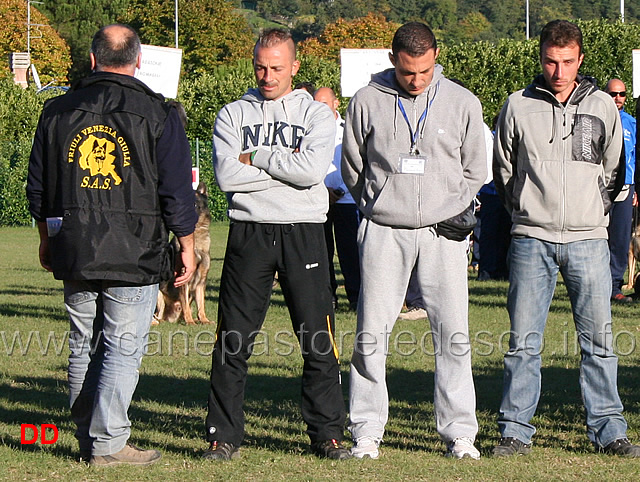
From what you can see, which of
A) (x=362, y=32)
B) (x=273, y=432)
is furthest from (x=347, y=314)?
(x=362, y=32)

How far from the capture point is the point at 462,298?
5.43 meters

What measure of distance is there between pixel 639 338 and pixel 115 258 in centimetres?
573

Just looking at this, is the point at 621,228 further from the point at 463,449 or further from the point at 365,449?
the point at 365,449

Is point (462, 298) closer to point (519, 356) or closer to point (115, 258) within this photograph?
point (519, 356)

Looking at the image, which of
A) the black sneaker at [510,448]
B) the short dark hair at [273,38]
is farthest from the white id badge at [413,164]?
the black sneaker at [510,448]

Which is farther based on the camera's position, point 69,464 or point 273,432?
point 273,432

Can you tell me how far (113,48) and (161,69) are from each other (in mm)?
6577

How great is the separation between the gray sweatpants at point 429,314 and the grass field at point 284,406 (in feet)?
0.83


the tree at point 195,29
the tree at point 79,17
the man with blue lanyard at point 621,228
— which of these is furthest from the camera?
the tree at point 79,17

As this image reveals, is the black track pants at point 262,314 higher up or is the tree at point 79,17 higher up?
the tree at point 79,17

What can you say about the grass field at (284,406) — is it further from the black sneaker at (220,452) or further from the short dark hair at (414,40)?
the short dark hair at (414,40)

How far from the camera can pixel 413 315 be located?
10.7 meters

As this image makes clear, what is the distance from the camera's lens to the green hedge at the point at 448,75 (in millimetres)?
27750

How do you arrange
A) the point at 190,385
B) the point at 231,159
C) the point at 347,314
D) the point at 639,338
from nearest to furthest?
1. the point at 231,159
2. the point at 190,385
3. the point at 639,338
4. the point at 347,314
